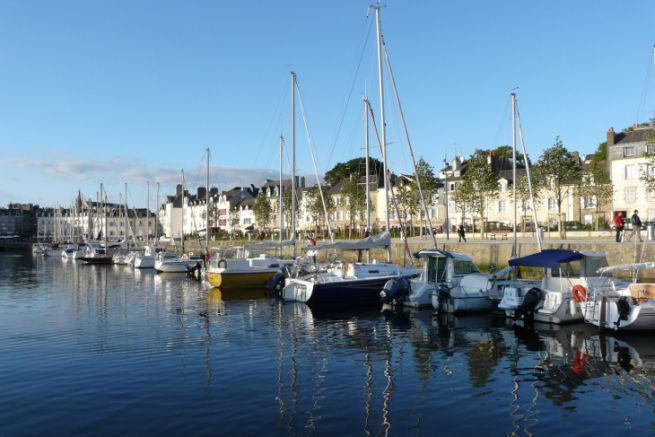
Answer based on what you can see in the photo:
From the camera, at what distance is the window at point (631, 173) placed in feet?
234

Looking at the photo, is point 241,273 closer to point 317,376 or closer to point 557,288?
point 557,288

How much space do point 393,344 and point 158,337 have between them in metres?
8.93

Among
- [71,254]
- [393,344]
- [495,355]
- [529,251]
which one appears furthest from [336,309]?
[71,254]

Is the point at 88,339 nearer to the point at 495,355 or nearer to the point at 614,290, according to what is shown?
the point at 495,355

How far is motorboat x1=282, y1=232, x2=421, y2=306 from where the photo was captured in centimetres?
3186

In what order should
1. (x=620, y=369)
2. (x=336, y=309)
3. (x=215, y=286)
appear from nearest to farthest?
1. (x=620, y=369)
2. (x=336, y=309)
3. (x=215, y=286)

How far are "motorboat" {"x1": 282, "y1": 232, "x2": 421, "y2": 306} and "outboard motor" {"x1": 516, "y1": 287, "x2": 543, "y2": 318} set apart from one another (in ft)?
28.7

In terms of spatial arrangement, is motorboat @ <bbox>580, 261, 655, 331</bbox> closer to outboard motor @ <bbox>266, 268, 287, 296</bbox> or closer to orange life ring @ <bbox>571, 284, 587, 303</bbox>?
orange life ring @ <bbox>571, 284, 587, 303</bbox>

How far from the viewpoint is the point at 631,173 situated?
71812mm

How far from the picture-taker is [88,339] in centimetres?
2245

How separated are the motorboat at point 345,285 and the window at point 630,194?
48.8m

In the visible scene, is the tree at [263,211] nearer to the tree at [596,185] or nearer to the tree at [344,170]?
the tree at [344,170]

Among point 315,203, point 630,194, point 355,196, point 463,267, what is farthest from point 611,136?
point 463,267

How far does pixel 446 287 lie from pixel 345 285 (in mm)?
5770
